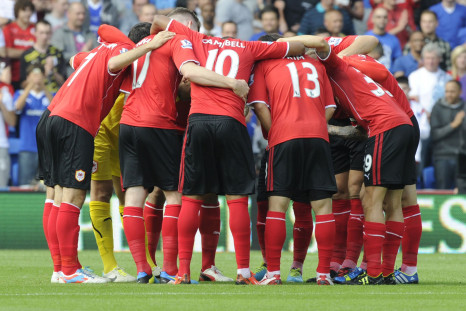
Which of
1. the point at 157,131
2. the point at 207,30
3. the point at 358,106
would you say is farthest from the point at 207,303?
the point at 207,30

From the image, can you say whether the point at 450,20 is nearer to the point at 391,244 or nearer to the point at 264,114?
the point at 391,244

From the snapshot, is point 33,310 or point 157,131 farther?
point 157,131

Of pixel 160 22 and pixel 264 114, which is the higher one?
pixel 160 22

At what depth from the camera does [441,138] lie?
16.2m

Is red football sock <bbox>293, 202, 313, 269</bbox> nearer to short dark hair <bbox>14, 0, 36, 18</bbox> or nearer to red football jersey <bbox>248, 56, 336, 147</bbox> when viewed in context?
red football jersey <bbox>248, 56, 336, 147</bbox>

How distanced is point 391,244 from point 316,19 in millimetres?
10078

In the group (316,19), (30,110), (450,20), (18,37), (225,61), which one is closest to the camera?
(225,61)

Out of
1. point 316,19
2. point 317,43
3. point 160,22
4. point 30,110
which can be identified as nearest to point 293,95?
point 317,43

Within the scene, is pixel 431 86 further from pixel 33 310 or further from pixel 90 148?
pixel 33 310

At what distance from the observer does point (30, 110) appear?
15859 millimetres

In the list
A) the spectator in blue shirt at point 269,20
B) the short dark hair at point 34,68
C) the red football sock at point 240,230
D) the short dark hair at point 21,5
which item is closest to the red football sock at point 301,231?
the red football sock at point 240,230

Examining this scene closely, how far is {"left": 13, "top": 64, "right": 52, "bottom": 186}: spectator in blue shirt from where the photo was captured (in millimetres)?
15625

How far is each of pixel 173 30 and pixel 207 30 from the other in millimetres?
9069

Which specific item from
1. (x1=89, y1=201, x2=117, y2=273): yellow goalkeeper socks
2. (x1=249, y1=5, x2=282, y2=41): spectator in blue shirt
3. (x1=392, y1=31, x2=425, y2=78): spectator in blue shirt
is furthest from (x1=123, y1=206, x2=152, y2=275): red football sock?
(x1=392, y1=31, x2=425, y2=78): spectator in blue shirt
